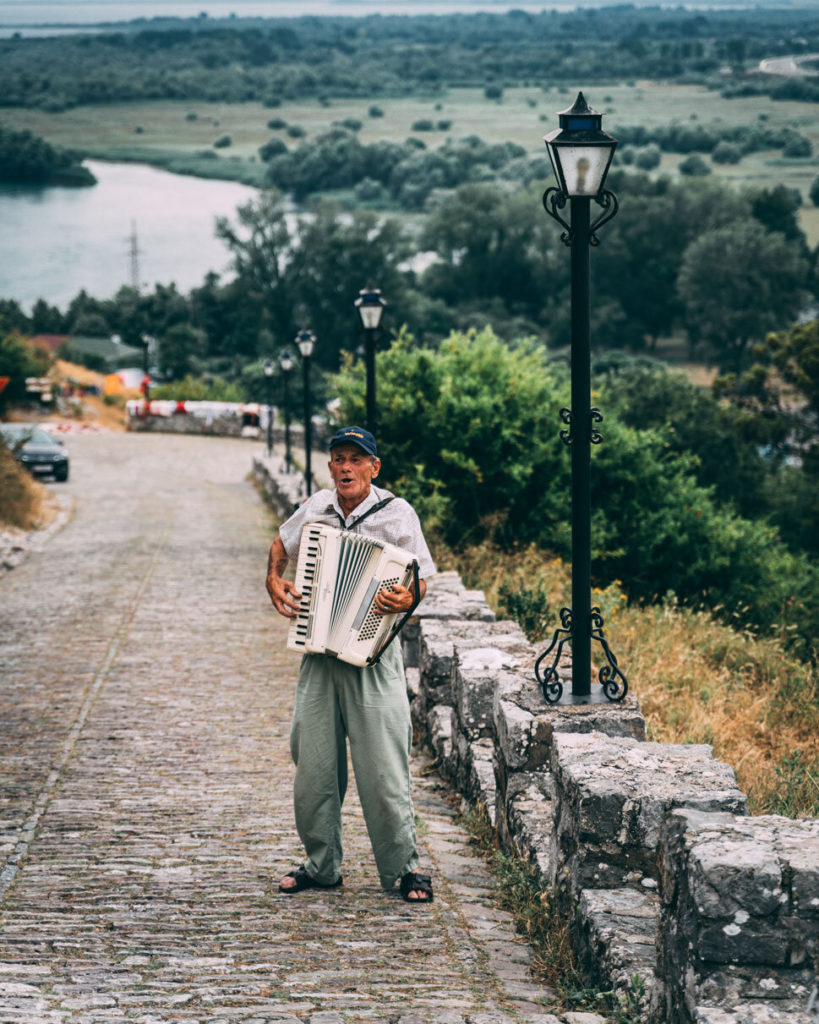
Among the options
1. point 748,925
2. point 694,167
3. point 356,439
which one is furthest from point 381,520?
point 694,167

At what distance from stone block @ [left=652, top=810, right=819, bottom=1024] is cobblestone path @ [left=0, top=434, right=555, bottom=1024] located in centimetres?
89

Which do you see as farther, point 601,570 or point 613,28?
point 613,28

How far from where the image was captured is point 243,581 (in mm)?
16156

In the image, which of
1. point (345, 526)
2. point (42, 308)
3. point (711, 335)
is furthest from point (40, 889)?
point (42, 308)

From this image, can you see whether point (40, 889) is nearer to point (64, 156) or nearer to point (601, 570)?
point (601, 570)

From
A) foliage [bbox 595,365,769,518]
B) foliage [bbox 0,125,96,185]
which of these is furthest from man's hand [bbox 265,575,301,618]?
foliage [bbox 0,125,96,185]

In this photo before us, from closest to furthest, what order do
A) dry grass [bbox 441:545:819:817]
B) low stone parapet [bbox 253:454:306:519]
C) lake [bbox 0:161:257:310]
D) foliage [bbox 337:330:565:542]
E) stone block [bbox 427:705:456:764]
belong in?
dry grass [bbox 441:545:819:817] < stone block [bbox 427:705:456:764] < foliage [bbox 337:330:565:542] < low stone parapet [bbox 253:454:306:519] < lake [bbox 0:161:257:310]

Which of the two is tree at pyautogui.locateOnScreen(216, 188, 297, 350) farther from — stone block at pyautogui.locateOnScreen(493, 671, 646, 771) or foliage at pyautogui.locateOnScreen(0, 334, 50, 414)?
stone block at pyautogui.locateOnScreen(493, 671, 646, 771)

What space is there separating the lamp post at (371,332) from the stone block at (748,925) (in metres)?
10.2

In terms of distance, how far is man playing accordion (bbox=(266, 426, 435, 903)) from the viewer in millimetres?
5215

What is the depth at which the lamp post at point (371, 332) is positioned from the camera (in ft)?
44.1

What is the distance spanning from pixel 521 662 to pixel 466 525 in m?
8.74

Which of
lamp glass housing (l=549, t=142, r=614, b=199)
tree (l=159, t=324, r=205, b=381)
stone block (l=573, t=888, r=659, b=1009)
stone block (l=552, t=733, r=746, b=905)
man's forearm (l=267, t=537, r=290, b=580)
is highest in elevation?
lamp glass housing (l=549, t=142, r=614, b=199)

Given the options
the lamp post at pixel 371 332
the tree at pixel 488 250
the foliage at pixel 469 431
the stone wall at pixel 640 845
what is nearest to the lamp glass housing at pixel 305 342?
the foliage at pixel 469 431
